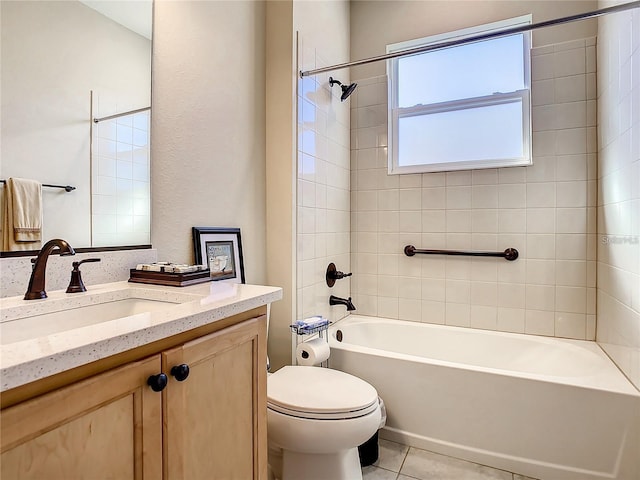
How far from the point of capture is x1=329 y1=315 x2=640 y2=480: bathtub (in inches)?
63.2

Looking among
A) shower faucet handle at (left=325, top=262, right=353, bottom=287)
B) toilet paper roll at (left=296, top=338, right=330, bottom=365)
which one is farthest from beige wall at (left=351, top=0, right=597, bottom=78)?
toilet paper roll at (left=296, top=338, right=330, bottom=365)

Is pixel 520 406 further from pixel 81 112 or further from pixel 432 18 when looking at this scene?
pixel 432 18

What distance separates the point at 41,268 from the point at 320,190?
1616 millimetres

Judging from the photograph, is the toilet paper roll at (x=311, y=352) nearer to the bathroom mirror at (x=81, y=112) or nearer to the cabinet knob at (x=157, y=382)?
the bathroom mirror at (x=81, y=112)

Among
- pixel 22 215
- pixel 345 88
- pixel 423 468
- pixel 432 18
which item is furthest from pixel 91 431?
pixel 432 18

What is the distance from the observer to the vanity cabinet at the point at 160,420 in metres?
0.61

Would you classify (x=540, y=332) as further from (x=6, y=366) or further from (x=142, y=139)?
(x=6, y=366)

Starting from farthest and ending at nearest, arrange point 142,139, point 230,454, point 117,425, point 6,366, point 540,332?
point 540,332, point 142,139, point 230,454, point 117,425, point 6,366

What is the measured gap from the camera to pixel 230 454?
1.04 meters

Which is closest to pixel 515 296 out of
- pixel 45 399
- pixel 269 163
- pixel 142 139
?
pixel 269 163

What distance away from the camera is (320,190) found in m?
2.39

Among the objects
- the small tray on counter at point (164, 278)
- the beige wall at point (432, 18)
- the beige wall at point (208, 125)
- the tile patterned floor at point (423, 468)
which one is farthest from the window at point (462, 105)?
the small tray on counter at point (164, 278)

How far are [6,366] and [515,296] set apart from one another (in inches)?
99.9

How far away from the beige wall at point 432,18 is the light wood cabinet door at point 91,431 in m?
2.66
